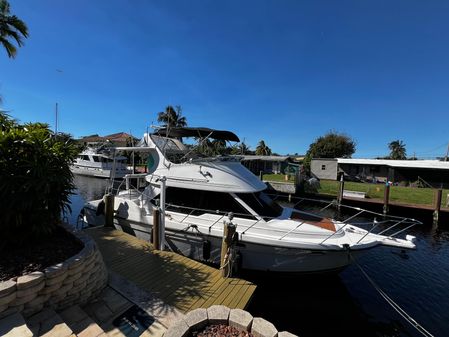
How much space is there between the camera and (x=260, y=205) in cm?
758

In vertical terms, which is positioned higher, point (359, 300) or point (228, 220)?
point (228, 220)

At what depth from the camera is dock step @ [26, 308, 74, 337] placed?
119 inches

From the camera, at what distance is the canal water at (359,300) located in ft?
18.2

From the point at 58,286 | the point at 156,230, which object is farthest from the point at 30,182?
the point at 156,230

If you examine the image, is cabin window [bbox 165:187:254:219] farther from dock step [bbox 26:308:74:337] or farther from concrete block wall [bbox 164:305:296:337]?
dock step [bbox 26:308:74:337]

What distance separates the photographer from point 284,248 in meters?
6.20

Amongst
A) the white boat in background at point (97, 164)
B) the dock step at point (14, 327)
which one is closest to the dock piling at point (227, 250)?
the dock step at point (14, 327)

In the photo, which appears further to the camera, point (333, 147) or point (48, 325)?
point (333, 147)

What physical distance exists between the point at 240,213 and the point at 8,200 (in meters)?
5.30

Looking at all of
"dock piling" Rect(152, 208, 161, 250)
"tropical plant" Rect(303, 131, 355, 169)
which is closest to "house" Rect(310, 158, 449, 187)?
"tropical plant" Rect(303, 131, 355, 169)

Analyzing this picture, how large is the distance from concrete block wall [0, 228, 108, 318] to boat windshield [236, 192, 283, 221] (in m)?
4.28

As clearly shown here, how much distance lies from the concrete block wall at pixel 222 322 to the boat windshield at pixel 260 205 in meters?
4.18

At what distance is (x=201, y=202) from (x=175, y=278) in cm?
278

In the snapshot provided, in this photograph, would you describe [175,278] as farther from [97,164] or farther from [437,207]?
[97,164]
